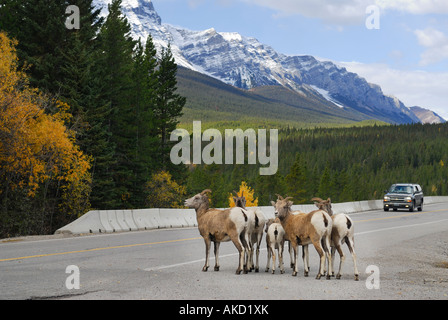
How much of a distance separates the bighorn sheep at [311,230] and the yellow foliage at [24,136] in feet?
60.1

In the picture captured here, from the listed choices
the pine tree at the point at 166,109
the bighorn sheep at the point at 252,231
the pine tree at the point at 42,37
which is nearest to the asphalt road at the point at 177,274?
the bighorn sheep at the point at 252,231

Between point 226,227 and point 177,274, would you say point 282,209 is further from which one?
point 177,274

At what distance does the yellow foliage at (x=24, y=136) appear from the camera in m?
26.4

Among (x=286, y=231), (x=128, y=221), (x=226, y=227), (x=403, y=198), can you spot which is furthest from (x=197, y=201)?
(x=403, y=198)

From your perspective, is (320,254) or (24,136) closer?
(320,254)

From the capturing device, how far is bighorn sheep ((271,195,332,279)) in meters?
10.9

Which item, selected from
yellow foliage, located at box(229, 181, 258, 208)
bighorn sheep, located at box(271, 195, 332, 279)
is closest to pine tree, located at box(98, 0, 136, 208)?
bighorn sheep, located at box(271, 195, 332, 279)

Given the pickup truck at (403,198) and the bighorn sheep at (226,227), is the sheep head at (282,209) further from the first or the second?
the pickup truck at (403,198)

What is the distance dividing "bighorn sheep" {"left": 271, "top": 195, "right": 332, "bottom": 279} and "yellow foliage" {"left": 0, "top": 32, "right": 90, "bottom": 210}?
18.3 metres

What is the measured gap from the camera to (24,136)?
2744 cm

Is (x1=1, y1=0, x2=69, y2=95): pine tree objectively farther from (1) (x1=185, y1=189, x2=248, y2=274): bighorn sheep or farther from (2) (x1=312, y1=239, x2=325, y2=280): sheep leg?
(2) (x1=312, y1=239, x2=325, y2=280): sheep leg

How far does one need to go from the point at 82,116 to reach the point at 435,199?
45377mm

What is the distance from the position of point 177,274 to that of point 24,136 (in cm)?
1857
